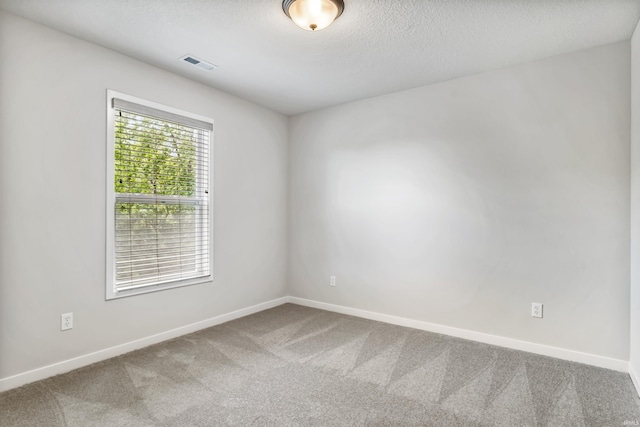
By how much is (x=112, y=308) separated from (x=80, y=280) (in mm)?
343

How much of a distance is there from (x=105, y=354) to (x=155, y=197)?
52.5 inches

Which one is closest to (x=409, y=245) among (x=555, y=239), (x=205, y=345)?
(x=555, y=239)

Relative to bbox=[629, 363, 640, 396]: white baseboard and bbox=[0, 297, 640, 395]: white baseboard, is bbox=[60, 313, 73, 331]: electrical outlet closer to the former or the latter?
bbox=[0, 297, 640, 395]: white baseboard

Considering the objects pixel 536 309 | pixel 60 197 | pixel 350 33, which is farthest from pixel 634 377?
pixel 60 197

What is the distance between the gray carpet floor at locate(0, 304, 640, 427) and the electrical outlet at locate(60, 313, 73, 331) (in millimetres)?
342

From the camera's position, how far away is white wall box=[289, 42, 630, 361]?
259cm

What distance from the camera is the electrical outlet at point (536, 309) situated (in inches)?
111

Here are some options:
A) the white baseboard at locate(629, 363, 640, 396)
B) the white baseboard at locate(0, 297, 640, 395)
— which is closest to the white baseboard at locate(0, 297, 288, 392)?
the white baseboard at locate(0, 297, 640, 395)

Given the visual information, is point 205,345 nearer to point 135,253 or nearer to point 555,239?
point 135,253

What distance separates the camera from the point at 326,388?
2.26m

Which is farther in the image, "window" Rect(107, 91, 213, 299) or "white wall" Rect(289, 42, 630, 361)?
"window" Rect(107, 91, 213, 299)

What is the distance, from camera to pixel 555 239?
9.09 feet

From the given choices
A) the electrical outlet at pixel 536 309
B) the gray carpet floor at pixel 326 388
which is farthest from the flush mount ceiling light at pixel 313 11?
the electrical outlet at pixel 536 309

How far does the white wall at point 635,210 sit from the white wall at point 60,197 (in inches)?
140
